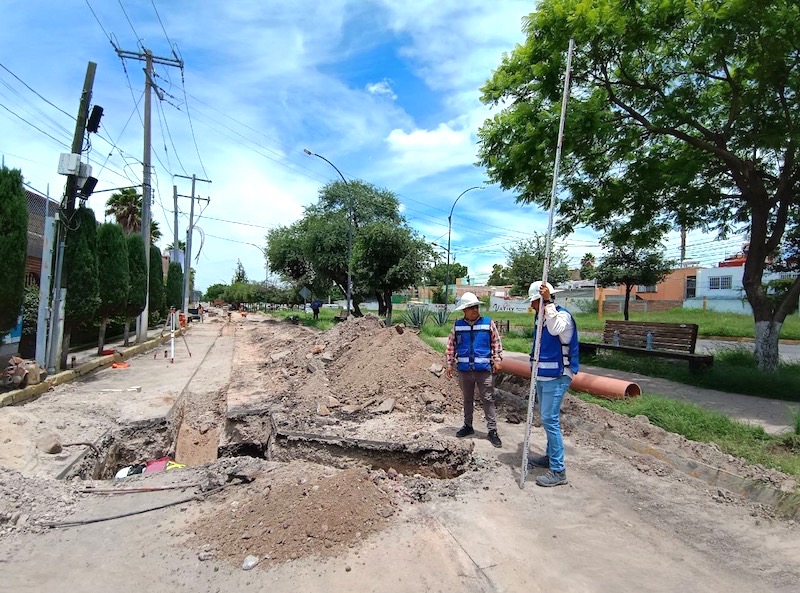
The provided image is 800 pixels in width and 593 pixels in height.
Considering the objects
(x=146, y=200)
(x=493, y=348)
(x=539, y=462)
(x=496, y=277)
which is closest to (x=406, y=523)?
(x=539, y=462)

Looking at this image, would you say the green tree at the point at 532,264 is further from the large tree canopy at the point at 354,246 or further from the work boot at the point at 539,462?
the work boot at the point at 539,462

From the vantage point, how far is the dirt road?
3104 millimetres

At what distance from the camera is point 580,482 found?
4.71 meters

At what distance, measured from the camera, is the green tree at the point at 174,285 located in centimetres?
3262

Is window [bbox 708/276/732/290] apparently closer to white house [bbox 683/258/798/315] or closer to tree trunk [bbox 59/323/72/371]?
white house [bbox 683/258/798/315]

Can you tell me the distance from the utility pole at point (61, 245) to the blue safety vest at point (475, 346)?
28.7ft

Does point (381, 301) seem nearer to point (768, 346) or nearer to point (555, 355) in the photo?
point (768, 346)

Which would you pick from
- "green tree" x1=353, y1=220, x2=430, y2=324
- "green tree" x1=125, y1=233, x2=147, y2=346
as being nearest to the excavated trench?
"green tree" x1=125, y1=233, x2=147, y2=346

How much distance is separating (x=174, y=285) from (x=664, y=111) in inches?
1289

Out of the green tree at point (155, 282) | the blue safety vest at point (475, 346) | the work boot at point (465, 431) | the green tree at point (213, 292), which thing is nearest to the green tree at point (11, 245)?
the blue safety vest at point (475, 346)

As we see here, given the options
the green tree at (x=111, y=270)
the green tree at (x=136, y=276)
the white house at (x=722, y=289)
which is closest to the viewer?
the green tree at (x=111, y=270)

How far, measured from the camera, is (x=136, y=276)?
1702cm

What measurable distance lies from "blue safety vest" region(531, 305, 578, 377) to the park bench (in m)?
6.26

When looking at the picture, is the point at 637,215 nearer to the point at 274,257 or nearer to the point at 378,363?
the point at 378,363
